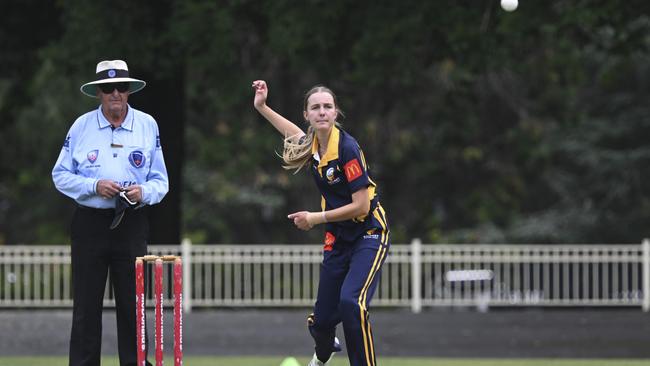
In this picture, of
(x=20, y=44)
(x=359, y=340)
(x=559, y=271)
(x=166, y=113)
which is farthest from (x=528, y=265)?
(x=359, y=340)

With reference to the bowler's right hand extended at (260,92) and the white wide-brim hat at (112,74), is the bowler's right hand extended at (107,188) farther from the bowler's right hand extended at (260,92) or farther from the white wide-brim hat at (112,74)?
the bowler's right hand extended at (260,92)

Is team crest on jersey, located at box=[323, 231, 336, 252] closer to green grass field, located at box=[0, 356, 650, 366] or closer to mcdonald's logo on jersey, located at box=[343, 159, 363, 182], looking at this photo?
mcdonald's logo on jersey, located at box=[343, 159, 363, 182]

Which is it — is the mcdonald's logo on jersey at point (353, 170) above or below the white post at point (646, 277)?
above

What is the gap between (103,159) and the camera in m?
8.30

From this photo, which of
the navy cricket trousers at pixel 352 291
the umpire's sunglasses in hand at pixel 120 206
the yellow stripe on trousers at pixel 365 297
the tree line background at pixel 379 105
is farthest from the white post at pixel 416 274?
the umpire's sunglasses in hand at pixel 120 206

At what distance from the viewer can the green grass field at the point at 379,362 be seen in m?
12.3

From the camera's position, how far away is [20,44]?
23125mm

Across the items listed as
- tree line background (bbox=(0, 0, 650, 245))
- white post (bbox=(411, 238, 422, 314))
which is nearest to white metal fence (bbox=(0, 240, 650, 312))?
white post (bbox=(411, 238, 422, 314))

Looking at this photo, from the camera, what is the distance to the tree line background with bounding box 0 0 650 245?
730 inches

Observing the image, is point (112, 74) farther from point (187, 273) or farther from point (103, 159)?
point (187, 273)

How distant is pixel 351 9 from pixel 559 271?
18.0ft

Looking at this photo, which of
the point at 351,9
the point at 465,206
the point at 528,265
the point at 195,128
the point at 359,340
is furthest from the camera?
the point at 465,206

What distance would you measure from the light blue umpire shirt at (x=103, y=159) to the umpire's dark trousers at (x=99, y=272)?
0.51ft

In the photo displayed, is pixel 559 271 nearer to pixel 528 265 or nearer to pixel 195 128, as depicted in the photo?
pixel 528 265
